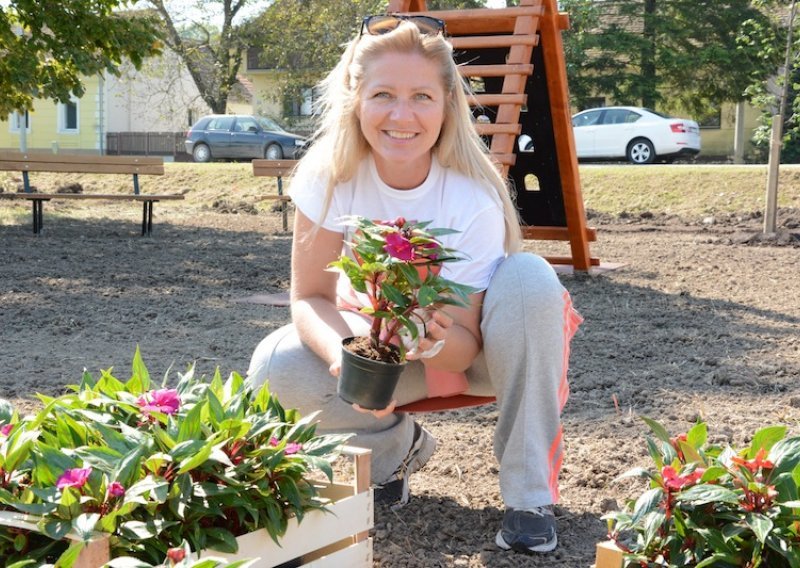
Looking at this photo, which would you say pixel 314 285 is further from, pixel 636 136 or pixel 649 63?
pixel 649 63

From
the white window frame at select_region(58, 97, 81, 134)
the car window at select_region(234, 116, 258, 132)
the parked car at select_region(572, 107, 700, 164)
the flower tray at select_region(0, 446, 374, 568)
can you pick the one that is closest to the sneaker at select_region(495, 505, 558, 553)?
the flower tray at select_region(0, 446, 374, 568)

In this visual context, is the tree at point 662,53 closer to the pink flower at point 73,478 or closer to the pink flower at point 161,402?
the pink flower at point 161,402

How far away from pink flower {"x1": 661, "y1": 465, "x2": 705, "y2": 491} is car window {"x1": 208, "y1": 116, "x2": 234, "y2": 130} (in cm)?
2803

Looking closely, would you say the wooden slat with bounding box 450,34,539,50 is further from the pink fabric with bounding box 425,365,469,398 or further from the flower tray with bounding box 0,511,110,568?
the flower tray with bounding box 0,511,110,568

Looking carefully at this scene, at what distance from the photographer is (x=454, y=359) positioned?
103 inches

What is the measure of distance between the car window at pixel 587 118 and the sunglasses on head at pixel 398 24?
835 inches

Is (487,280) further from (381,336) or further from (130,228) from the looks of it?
(130,228)

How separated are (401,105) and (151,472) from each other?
1.25 m

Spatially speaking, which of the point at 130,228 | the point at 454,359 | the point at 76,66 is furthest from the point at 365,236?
the point at 130,228

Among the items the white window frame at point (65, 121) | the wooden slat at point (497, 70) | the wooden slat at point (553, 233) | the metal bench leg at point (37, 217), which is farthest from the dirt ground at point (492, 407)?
the white window frame at point (65, 121)

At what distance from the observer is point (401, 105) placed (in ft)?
8.79

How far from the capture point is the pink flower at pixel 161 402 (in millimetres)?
1993

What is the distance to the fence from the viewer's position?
37.4m

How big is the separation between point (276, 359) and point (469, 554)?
2.36ft
